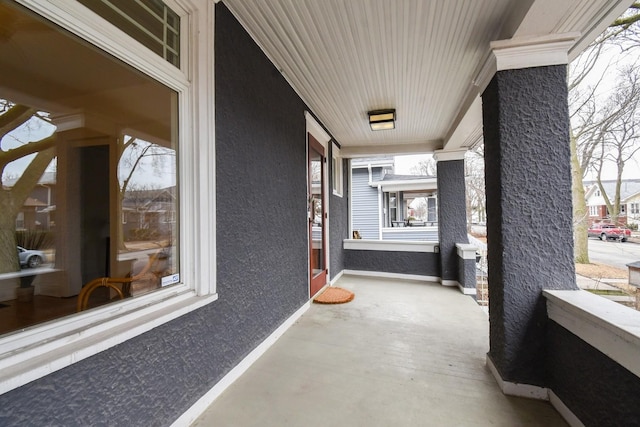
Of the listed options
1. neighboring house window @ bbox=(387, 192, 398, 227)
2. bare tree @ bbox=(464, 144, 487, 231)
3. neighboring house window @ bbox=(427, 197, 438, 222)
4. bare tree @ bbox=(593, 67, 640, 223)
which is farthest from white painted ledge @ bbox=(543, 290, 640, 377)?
neighboring house window @ bbox=(427, 197, 438, 222)

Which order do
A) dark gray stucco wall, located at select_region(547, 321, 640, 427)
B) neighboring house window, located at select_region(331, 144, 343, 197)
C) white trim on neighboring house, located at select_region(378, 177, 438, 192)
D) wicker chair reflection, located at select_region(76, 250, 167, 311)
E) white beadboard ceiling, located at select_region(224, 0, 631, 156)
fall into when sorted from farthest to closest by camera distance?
1. white trim on neighboring house, located at select_region(378, 177, 438, 192)
2. neighboring house window, located at select_region(331, 144, 343, 197)
3. white beadboard ceiling, located at select_region(224, 0, 631, 156)
4. wicker chair reflection, located at select_region(76, 250, 167, 311)
5. dark gray stucco wall, located at select_region(547, 321, 640, 427)

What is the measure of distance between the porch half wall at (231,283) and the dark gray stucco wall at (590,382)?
2103mm

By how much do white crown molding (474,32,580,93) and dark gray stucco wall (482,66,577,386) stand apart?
5 cm

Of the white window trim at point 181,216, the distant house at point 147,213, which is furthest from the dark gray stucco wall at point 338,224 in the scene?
the white window trim at point 181,216

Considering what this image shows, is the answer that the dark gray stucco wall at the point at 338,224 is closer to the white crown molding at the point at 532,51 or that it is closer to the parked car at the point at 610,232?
the white crown molding at the point at 532,51

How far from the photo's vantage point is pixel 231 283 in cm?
188

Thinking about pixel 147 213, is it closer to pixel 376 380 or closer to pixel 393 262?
pixel 376 380

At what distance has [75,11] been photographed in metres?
1.05

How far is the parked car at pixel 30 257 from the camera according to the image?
2619 millimetres

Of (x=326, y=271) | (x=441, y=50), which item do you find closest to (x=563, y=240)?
(x=441, y=50)

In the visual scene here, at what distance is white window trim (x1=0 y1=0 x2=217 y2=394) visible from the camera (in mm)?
890

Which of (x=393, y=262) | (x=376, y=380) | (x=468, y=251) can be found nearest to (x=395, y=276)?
(x=393, y=262)

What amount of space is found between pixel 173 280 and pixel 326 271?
3062 millimetres

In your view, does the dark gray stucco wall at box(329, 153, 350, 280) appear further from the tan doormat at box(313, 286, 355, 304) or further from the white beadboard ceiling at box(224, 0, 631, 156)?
the white beadboard ceiling at box(224, 0, 631, 156)
